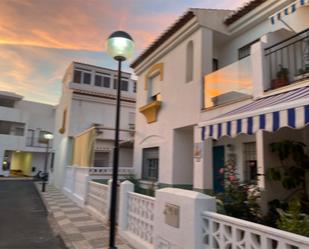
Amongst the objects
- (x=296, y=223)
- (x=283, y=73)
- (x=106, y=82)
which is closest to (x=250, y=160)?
(x=283, y=73)

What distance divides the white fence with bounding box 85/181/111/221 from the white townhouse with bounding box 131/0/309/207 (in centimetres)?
351

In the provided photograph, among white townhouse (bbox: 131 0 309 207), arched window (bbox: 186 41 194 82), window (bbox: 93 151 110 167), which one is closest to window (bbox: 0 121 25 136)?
window (bbox: 93 151 110 167)

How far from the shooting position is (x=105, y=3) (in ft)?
48.2

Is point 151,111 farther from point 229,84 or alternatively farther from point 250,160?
point 250,160

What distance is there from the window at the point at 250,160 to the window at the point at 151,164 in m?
6.33

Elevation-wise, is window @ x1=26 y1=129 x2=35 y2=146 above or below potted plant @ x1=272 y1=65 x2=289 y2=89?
above

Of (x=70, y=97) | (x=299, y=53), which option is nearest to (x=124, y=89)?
(x=70, y=97)

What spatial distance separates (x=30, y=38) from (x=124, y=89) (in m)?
Answer: 18.9

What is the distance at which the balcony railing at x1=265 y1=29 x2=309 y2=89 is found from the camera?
9789 millimetres

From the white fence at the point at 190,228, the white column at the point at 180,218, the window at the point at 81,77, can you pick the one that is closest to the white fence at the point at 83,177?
the white fence at the point at 190,228

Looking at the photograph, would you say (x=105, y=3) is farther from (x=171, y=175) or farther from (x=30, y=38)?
(x=171, y=175)

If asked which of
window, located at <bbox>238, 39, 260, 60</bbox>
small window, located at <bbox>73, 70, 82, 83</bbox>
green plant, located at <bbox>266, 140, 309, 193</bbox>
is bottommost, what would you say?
green plant, located at <bbox>266, 140, 309, 193</bbox>

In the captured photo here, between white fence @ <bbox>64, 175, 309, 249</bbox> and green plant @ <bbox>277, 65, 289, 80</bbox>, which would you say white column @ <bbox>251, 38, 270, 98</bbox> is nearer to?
green plant @ <bbox>277, 65, 289, 80</bbox>

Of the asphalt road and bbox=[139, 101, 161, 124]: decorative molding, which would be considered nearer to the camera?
the asphalt road
